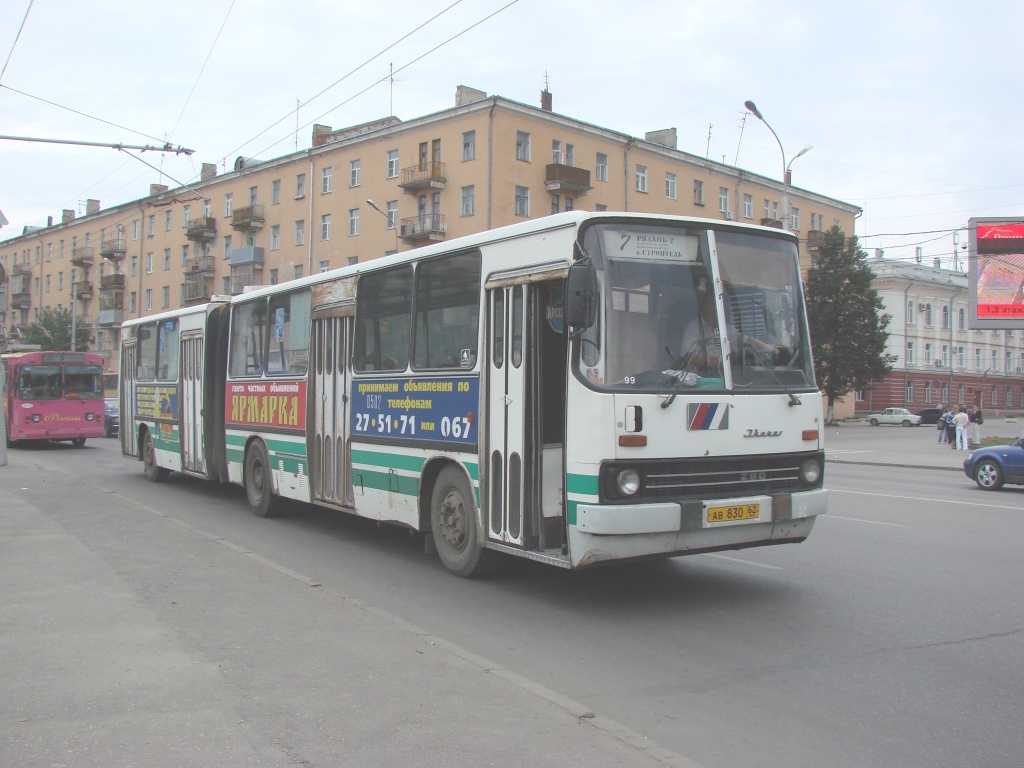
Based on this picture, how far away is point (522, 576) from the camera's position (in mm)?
8609

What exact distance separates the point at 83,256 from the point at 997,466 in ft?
256

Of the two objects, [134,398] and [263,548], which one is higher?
[134,398]

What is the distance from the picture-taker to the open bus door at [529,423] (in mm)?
7375

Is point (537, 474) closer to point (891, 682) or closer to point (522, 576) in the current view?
point (522, 576)

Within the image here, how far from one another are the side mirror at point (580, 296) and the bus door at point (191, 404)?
9575 mm

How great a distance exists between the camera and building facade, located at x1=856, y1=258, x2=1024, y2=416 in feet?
255

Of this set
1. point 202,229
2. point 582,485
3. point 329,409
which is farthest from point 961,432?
point 202,229

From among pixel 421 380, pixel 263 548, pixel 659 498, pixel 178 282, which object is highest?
pixel 178 282

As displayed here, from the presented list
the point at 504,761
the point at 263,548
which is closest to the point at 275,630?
the point at 504,761

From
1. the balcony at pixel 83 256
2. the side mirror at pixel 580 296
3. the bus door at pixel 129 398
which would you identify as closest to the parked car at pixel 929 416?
the bus door at pixel 129 398

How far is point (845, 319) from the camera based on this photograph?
189 ft

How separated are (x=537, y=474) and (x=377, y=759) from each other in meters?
3.37

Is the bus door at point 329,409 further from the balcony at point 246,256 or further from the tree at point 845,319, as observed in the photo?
the tree at point 845,319

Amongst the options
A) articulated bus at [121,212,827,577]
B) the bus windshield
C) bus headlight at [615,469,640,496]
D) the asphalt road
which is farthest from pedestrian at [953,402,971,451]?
bus headlight at [615,469,640,496]
